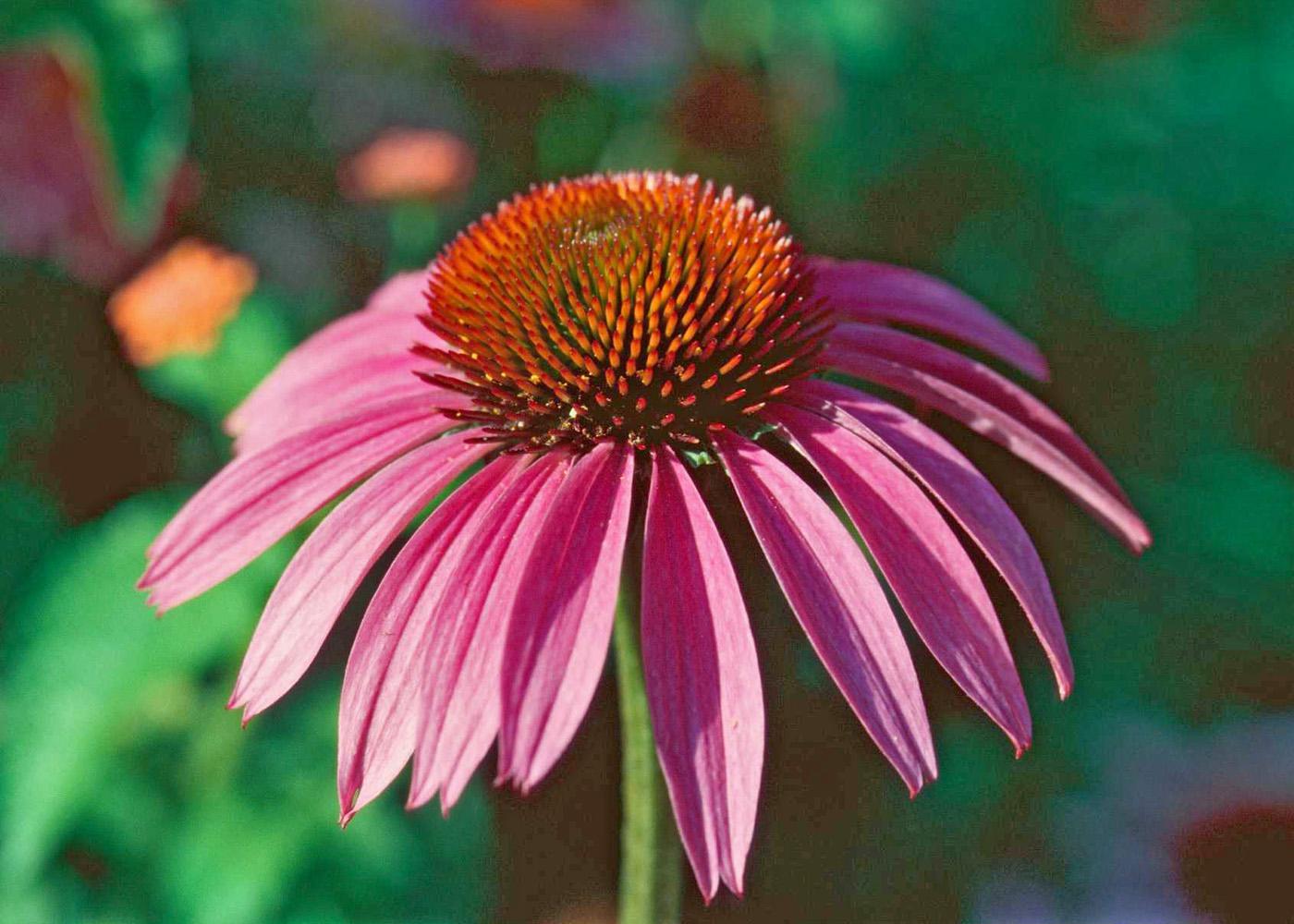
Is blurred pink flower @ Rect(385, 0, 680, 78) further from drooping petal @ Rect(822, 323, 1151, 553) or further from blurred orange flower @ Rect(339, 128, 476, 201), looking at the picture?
drooping petal @ Rect(822, 323, 1151, 553)

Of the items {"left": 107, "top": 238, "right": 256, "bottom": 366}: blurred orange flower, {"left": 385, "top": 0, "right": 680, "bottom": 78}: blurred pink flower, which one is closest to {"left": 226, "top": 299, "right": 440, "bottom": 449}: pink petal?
{"left": 107, "top": 238, "right": 256, "bottom": 366}: blurred orange flower

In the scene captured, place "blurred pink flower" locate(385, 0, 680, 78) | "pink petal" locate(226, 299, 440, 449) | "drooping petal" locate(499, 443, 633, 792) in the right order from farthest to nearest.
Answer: "blurred pink flower" locate(385, 0, 680, 78), "pink petal" locate(226, 299, 440, 449), "drooping petal" locate(499, 443, 633, 792)

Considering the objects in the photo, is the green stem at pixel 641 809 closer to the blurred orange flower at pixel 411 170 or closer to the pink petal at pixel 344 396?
the pink petal at pixel 344 396

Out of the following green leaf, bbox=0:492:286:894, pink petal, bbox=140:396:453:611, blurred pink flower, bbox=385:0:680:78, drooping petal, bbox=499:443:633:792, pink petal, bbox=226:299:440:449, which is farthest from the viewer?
blurred pink flower, bbox=385:0:680:78

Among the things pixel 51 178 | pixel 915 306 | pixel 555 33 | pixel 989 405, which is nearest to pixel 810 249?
pixel 555 33

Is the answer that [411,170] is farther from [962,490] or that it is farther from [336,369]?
[962,490]

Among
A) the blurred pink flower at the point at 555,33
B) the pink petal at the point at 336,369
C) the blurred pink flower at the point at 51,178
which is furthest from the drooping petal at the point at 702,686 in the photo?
the blurred pink flower at the point at 555,33

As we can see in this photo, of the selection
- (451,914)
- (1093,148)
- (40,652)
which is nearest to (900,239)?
(1093,148)
